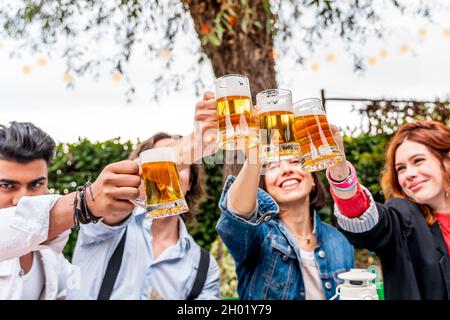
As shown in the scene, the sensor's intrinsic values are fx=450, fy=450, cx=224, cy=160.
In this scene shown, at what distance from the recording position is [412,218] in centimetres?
211

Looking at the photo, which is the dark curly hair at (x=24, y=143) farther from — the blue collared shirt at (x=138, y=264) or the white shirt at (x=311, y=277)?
the white shirt at (x=311, y=277)

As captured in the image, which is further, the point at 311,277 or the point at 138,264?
the point at 138,264

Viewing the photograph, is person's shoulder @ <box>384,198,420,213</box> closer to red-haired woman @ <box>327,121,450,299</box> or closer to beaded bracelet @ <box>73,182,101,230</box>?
red-haired woman @ <box>327,121,450,299</box>

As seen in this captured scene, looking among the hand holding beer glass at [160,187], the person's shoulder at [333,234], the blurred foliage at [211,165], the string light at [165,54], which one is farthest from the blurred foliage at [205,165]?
the hand holding beer glass at [160,187]

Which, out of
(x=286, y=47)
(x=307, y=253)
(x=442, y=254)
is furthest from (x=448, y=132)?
(x=286, y=47)

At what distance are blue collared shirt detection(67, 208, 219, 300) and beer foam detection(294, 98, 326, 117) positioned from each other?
1042 mm

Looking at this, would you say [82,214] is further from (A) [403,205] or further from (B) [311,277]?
(A) [403,205]

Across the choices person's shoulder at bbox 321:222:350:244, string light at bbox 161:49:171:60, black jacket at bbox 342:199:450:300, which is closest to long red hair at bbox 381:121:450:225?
black jacket at bbox 342:199:450:300

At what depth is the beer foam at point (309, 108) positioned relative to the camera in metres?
1.43

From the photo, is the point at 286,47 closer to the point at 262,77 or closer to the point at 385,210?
the point at 262,77

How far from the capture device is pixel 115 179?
1.33m

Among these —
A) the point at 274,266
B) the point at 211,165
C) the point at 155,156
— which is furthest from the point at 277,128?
the point at 211,165

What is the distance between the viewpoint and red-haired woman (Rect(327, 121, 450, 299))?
1941 millimetres

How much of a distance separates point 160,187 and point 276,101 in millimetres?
454
